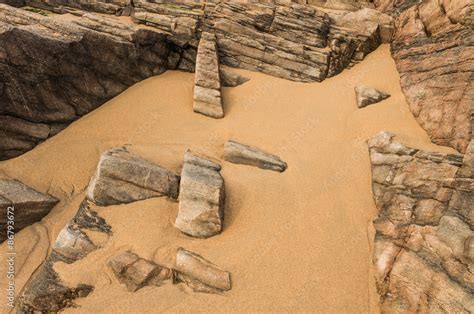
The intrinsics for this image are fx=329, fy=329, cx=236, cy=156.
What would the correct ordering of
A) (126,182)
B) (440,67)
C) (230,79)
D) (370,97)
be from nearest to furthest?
(126,182)
(440,67)
(370,97)
(230,79)

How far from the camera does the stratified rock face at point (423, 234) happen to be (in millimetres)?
6703

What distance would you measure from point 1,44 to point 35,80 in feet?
4.62

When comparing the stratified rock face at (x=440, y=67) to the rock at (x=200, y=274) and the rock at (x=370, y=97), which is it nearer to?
the rock at (x=370, y=97)

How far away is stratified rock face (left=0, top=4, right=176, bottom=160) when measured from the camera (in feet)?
36.2

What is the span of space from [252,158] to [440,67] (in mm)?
7627

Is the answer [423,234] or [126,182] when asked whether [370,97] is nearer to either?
[423,234]

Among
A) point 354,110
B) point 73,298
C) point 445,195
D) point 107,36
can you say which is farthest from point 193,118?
point 445,195

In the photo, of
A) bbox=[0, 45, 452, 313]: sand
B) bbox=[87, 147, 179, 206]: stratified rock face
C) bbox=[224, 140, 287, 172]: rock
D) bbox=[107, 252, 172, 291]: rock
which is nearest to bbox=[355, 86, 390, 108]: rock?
bbox=[0, 45, 452, 313]: sand

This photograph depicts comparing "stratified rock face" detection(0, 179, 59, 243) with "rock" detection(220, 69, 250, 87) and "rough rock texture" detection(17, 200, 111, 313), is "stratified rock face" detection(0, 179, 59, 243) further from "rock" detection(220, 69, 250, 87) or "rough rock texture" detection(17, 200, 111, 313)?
"rock" detection(220, 69, 250, 87)

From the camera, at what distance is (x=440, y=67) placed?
11844 millimetres

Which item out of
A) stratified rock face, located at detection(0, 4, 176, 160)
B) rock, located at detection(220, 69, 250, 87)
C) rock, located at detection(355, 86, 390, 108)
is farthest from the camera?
rock, located at detection(220, 69, 250, 87)

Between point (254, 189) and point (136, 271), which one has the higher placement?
point (254, 189)

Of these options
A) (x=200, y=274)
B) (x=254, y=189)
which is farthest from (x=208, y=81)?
(x=200, y=274)

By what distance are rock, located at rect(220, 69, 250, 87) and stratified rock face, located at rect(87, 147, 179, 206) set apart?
23.8ft
